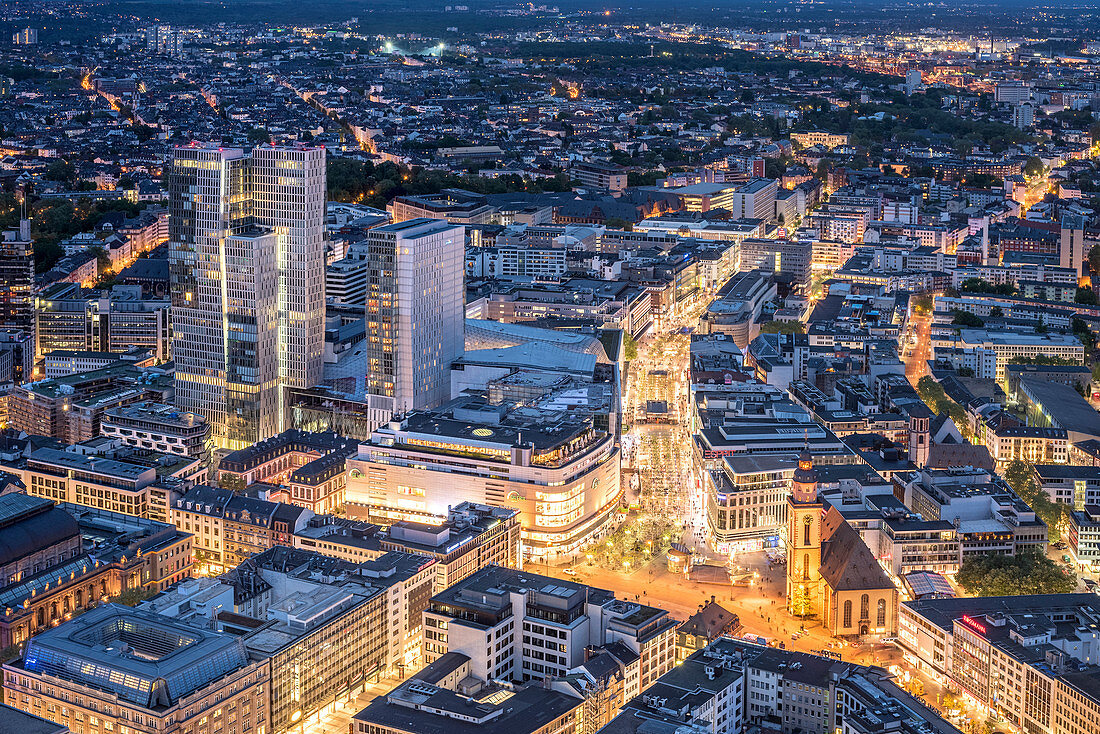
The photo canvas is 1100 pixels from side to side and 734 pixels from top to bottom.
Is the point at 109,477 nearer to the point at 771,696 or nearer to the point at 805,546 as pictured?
Result: the point at 805,546

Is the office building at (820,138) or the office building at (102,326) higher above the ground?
the office building at (820,138)

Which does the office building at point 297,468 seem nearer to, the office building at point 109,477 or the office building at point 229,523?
the office building at point 109,477

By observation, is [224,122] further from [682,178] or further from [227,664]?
[227,664]

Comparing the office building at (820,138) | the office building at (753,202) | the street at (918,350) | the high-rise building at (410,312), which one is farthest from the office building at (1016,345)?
the office building at (820,138)

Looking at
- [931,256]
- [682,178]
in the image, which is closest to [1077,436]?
[931,256]

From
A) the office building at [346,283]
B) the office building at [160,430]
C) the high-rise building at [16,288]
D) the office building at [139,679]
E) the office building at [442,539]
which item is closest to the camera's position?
the office building at [139,679]

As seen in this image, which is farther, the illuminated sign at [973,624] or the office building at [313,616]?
the illuminated sign at [973,624]

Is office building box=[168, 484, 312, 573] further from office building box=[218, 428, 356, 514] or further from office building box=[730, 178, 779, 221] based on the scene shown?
office building box=[730, 178, 779, 221]

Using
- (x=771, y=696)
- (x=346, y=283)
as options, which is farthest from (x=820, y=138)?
(x=771, y=696)
